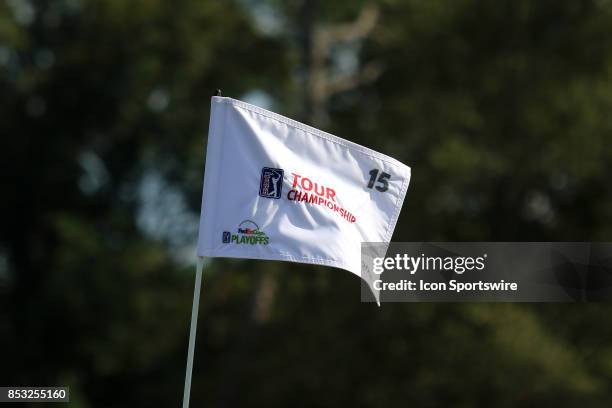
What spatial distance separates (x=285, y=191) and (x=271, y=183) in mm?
104

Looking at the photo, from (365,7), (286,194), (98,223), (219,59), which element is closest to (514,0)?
(365,7)

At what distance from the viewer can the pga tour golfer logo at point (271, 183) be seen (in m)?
6.91

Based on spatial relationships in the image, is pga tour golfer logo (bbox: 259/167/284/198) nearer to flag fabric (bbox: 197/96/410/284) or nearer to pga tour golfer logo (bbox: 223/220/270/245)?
flag fabric (bbox: 197/96/410/284)

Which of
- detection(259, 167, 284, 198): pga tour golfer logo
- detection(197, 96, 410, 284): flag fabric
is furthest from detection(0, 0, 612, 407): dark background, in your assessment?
detection(259, 167, 284, 198): pga tour golfer logo

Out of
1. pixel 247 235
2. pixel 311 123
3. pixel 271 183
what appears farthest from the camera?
pixel 311 123

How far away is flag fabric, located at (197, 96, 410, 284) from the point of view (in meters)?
6.81

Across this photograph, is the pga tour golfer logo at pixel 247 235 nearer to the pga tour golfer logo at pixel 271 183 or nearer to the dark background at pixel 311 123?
the pga tour golfer logo at pixel 271 183

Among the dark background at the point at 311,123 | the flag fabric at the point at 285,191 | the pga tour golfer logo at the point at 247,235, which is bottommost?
the pga tour golfer logo at the point at 247,235

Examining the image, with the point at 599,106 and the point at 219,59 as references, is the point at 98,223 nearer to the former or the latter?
the point at 219,59

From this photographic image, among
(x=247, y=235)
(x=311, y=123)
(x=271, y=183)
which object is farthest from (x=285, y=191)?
(x=311, y=123)

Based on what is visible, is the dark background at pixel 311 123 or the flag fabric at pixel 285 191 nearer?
the flag fabric at pixel 285 191

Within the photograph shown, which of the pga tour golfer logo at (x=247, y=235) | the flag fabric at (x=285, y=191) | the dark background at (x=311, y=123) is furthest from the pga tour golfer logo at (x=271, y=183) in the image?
the dark background at (x=311, y=123)

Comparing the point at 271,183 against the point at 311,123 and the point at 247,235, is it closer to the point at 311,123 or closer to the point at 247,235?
the point at 247,235

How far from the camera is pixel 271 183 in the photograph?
6.93 m
